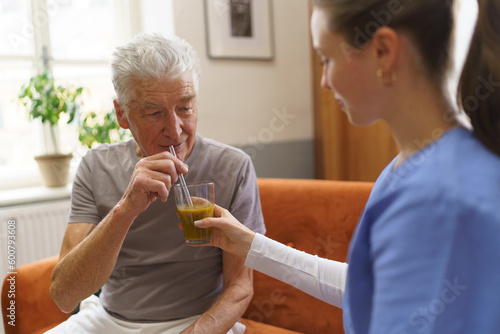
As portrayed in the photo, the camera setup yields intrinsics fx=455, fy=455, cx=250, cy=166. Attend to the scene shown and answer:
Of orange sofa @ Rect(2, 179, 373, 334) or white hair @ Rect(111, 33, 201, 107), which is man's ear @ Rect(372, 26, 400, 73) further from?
orange sofa @ Rect(2, 179, 373, 334)

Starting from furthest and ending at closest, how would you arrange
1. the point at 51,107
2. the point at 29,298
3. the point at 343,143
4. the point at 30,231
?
the point at 343,143 → the point at 51,107 → the point at 30,231 → the point at 29,298

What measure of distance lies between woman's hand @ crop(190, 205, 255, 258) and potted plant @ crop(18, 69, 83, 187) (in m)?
1.71

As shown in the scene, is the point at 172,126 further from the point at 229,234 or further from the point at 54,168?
the point at 54,168

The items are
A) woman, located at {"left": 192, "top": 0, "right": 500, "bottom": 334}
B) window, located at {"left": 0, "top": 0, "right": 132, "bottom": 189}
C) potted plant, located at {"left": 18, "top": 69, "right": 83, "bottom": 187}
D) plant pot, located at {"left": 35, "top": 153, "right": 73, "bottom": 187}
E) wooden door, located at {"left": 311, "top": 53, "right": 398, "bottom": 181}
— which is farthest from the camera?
wooden door, located at {"left": 311, "top": 53, "right": 398, "bottom": 181}

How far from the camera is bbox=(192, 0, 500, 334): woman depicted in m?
0.59

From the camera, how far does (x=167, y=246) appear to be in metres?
1.44

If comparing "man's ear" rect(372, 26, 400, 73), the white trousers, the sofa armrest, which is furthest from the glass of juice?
the sofa armrest

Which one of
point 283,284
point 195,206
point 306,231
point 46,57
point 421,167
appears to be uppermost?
point 46,57

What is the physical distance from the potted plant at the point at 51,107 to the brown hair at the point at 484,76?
2303mm

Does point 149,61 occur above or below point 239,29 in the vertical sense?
below

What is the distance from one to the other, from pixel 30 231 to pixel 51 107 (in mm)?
688

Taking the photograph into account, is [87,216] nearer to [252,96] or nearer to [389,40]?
[389,40]

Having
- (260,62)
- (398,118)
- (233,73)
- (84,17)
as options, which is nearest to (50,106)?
(84,17)

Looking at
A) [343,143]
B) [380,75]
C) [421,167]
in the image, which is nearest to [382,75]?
[380,75]
